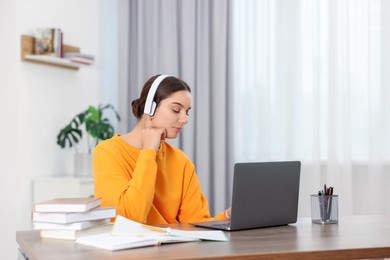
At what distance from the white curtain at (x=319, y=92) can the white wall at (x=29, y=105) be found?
3.64ft

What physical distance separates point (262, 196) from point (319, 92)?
232 centimetres

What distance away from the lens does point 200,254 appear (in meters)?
1.66

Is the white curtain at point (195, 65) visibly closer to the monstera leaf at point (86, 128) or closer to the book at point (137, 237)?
the monstera leaf at point (86, 128)

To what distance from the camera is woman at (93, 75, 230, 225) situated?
91.0 inches

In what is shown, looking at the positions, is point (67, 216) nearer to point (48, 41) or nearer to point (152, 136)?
point (152, 136)

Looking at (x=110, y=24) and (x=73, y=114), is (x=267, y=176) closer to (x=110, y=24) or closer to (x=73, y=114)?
(x=73, y=114)

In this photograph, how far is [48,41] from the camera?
410 cm

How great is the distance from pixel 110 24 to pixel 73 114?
768mm

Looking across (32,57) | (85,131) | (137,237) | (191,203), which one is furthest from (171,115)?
(85,131)

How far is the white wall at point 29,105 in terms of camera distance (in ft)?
13.1

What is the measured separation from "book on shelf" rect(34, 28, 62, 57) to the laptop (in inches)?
87.5

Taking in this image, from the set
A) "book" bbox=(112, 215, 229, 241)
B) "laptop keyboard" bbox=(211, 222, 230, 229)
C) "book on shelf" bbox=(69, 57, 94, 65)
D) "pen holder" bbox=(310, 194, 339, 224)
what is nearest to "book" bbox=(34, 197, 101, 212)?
"book" bbox=(112, 215, 229, 241)

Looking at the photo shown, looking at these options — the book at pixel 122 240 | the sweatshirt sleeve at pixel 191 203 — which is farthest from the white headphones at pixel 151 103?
the book at pixel 122 240

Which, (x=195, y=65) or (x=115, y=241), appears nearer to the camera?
(x=115, y=241)
